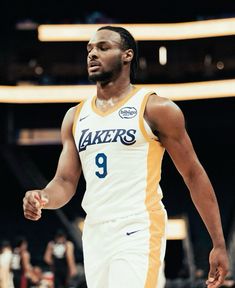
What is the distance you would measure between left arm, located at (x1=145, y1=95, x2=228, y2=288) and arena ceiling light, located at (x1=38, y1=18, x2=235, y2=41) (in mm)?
25001

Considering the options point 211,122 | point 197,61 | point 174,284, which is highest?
point 197,61

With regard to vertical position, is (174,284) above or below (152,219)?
below

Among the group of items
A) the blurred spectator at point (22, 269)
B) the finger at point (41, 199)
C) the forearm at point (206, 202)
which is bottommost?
the blurred spectator at point (22, 269)

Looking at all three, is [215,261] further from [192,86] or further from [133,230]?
[192,86]

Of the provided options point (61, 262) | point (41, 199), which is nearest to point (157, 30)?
point (61, 262)

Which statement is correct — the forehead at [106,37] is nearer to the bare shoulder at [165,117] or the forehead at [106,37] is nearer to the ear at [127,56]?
the ear at [127,56]

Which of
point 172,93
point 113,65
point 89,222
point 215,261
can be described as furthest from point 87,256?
point 172,93

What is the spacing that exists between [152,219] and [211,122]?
78.5ft

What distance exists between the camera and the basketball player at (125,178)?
13.4 ft

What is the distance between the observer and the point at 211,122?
2784 cm

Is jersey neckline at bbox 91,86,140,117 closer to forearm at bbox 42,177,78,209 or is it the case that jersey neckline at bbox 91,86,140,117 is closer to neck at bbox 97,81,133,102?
neck at bbox 97,81,133,102

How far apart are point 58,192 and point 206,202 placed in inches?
34.8

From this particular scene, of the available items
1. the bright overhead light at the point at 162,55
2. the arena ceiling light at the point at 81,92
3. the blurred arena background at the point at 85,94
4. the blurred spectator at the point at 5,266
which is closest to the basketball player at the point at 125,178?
the blurred spectator at the point at 5,266

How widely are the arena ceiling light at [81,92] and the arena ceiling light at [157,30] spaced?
261 cm
